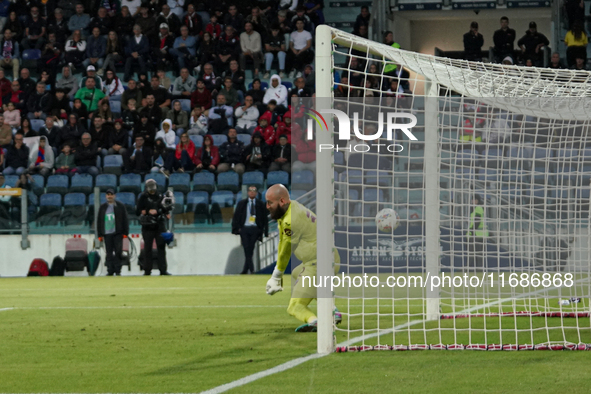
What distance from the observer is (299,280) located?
817cm

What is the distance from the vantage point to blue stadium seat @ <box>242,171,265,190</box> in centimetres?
1988

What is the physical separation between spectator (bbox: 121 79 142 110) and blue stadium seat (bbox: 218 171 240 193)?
456 cm

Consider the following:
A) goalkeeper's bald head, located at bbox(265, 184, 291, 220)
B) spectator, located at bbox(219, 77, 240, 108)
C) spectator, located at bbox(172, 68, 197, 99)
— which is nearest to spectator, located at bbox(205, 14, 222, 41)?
spectator, located at bbox(172, 68, 197, 99)

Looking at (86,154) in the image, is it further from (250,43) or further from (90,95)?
(250,43)

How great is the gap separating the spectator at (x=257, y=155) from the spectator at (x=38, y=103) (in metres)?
6.43

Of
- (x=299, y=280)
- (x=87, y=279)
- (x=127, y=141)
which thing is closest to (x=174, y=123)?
(x=127, y=141)

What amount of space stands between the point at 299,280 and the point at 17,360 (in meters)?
2.70

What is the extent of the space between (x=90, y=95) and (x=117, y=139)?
7.87 feet

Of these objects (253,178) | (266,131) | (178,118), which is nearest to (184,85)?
(178,118)

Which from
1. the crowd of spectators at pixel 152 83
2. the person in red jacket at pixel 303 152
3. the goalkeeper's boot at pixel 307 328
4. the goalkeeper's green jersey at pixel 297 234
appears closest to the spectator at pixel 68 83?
the crowd of spectators at pixel 152 83

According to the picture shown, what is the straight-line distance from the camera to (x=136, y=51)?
988 inches

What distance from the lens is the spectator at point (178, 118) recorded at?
22156mm

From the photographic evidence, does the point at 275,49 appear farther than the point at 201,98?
Yes

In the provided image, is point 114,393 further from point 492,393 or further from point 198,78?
point 198,78
